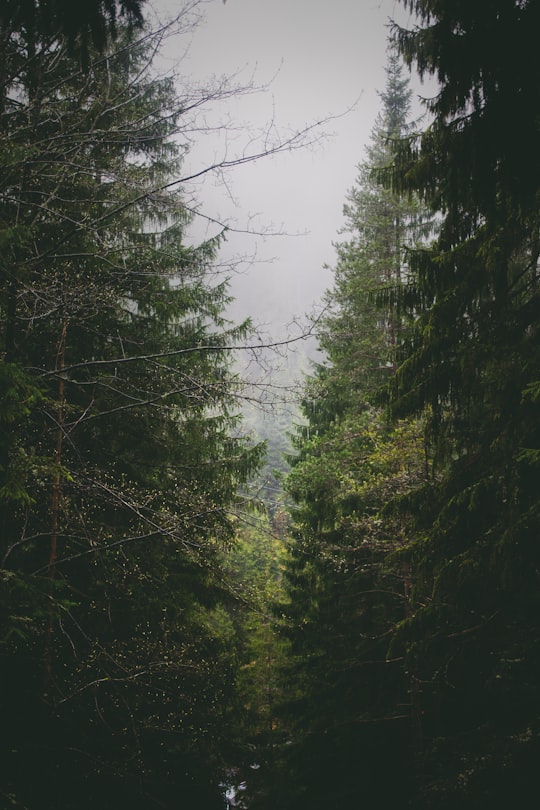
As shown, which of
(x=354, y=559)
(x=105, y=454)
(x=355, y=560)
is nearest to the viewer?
(x=105, y=454)

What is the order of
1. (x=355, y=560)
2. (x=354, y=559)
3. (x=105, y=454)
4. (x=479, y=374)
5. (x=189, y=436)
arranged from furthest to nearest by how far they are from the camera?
(x=354, y=559) < (x=355, y=560) < (x=189, y=436) < (x=105, y=454) < (x=479, y=374)

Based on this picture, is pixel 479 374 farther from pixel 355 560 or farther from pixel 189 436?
pixel 355 560

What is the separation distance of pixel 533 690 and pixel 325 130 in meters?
5.34

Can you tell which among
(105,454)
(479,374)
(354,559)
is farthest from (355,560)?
(479,374)

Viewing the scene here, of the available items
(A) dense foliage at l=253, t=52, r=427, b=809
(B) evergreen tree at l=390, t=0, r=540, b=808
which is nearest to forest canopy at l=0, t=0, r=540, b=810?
(B) evergreen tree at l=390, t=0, r=540, b=808

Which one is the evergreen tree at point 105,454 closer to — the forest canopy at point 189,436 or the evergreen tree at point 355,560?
A: the forest canopy at point 189,436

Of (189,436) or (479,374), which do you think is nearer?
(479,374)

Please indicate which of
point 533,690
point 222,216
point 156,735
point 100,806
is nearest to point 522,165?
point 222,216

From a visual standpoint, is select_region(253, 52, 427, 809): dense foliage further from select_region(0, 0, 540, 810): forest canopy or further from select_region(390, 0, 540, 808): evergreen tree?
select_region(390, 0, 540, 808): evergreen tree

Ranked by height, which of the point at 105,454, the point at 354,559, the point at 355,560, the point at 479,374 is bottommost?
the point at 355,560

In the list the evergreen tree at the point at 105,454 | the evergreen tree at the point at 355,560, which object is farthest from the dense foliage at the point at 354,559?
the evergreen tree at the point at 105,454

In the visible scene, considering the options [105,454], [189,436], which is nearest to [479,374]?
[189,436]

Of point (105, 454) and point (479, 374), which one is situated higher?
point (105, 454)

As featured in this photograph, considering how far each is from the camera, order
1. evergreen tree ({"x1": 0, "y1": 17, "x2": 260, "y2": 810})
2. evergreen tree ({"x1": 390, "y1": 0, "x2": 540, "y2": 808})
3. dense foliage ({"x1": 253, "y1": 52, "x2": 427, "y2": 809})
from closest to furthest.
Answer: evergreen tree ({"x1": 390, "y1": 0, "x2": 540, "y2": 808})
evergreen tree ({"x1": 0, "y1": 17, "x2": 260, "y2": 810})
dense foliage ({"x1": 253, "y1": 52, "x2": 427, "y2": 809})
